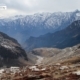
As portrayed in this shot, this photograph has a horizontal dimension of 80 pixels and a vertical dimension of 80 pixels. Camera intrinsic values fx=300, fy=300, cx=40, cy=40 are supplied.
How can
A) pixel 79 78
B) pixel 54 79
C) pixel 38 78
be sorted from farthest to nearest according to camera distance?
pixel 38 78, pixel 54 79, pixel 79 78

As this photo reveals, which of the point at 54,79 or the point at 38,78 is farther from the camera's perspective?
the point at 38,78

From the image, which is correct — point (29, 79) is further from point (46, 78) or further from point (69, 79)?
point (69, 79)

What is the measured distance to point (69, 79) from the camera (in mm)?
49094

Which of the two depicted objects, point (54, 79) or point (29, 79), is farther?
point (29, 79)

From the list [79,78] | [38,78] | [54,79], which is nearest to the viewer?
[79,78]

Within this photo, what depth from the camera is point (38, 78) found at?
56719mm

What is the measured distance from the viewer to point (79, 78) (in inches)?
1925

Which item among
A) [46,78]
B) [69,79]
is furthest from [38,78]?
[69,79]

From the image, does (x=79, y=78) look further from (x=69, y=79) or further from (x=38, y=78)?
(x=38, y=78)

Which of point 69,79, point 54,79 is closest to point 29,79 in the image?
point 54,79

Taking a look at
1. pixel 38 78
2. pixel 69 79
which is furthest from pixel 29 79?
pixel 69 79

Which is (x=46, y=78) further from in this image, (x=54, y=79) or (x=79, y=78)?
(x=79, y=78)

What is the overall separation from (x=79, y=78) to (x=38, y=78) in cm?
1036

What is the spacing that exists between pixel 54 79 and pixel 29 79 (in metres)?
6.05
